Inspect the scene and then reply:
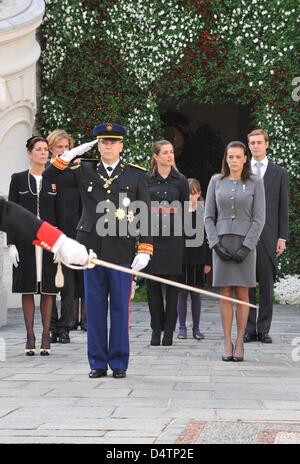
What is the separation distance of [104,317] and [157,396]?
1.16m

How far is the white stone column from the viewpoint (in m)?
13.6

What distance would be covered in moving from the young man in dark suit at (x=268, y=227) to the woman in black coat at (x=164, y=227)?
796mm

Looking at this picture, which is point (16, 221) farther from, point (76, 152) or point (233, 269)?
point (233, 269)

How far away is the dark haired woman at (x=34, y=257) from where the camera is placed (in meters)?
8.85

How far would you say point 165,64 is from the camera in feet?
50.0

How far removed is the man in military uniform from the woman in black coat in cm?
221

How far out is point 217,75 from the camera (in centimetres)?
1511

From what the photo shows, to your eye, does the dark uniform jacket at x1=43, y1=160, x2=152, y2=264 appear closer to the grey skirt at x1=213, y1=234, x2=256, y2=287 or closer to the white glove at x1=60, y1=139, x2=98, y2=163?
the white glove at x1=60, y1=139, x2=98, y2=163

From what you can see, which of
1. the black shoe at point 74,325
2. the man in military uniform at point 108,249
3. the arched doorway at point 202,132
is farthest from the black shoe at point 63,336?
the arched doorway at point 202,132

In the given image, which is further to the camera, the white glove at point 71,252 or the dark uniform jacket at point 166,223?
the dark uniform jacket at point 166,223

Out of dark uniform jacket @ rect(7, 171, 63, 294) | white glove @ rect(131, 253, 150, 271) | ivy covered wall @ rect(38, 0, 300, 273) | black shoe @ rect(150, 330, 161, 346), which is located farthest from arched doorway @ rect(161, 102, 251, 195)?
white glove @ rect(131, 253, 150, 271)

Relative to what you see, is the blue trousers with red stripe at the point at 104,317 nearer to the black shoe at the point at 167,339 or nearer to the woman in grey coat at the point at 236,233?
the woman in grey coat at the point at 236,233

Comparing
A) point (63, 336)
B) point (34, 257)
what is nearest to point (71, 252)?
point (34, 257)

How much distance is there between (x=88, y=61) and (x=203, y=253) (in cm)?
576
